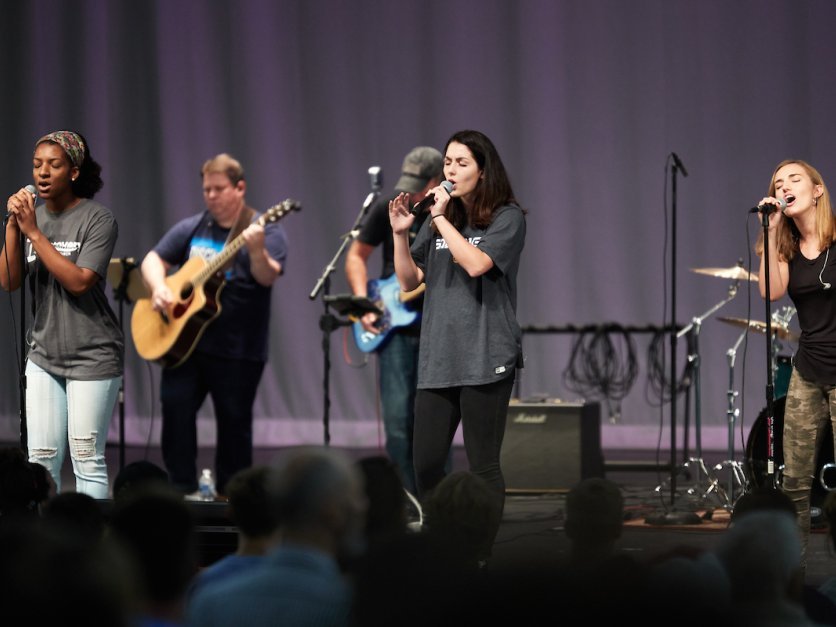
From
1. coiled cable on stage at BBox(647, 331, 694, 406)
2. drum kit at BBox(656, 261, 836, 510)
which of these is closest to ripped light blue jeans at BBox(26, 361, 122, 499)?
drum kit at BBox(656, 261, 836, 510)

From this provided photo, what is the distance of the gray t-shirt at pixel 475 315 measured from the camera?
411cm

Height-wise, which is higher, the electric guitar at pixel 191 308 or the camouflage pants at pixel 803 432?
the electric guitar at pixel 191 308

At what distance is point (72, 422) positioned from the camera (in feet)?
14.8

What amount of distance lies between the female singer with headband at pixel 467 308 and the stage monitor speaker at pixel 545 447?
2.79 meters

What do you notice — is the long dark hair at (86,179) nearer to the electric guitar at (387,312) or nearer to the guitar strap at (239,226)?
the guitar strap at (239,226)

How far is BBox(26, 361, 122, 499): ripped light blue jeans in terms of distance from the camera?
451cm

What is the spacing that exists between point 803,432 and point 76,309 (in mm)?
2761

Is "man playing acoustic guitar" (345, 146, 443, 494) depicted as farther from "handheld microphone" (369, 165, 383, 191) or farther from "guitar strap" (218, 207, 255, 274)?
"guitar strap" (218, 207, 255, 274)

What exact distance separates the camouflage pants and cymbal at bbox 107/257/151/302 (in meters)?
3.49

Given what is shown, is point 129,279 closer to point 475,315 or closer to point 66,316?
A: point 66,316

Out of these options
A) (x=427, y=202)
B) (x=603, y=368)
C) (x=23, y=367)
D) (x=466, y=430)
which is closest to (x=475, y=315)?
(x=466, y=430)

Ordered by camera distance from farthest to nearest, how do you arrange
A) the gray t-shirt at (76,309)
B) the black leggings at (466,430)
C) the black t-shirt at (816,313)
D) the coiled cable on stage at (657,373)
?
the coiled cable on stage at (657,373) → the gray t-shirt at (76,309) → the black t-shirt at (816,313) → the black leggings at (466,430)

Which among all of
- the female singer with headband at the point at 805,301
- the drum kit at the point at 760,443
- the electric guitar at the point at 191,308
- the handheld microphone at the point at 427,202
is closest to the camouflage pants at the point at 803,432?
the female singer with headband at the point at 805,301

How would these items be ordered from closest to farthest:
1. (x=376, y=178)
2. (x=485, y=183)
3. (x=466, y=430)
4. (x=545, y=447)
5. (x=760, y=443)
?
(x=466, y=430) < (x=485, y=183) < (x=376, y=178) < (x=760, y=443) < (x=545, y=447)
